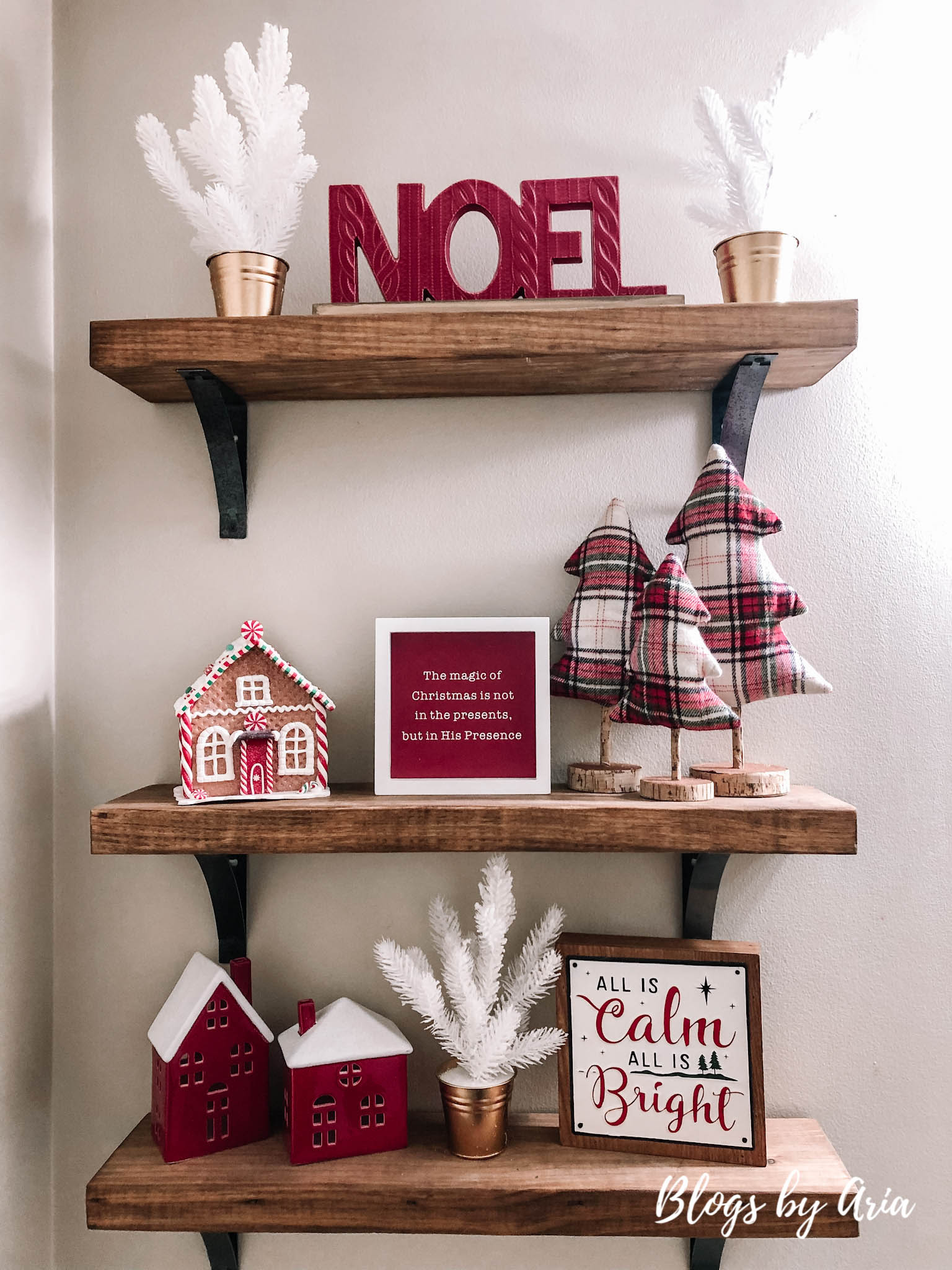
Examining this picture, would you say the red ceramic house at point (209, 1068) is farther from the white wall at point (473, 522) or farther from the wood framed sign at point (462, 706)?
the wood framed sign at point (462, 706)

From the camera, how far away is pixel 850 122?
1.14 m

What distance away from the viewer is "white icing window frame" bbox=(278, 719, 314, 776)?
1.00m

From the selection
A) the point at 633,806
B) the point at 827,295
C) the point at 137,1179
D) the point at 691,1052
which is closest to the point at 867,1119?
the point at 691,1052

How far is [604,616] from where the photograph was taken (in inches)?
40.7

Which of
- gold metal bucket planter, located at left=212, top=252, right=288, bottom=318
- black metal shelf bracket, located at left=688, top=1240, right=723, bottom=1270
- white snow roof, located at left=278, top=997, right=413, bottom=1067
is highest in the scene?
gold metal bucket planter, located at left=212, top=252, right=288, bottom=318

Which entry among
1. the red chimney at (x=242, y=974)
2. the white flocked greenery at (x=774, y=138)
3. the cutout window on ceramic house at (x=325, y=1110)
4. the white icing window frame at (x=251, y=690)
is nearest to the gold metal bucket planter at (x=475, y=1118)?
the cutout window on ceramic house at (x=325, y=1110)

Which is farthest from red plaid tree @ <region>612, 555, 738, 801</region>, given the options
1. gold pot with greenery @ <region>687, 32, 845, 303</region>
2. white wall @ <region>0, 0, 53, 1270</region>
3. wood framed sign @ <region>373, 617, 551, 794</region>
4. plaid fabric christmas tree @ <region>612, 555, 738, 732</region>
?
white wall @ <region>0, 0, 53, 1270</region>

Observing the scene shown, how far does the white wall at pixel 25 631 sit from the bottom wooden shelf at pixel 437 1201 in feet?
0.60

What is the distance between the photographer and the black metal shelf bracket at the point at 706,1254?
1.07 meters

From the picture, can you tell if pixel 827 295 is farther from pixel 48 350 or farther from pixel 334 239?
pixel 48 350

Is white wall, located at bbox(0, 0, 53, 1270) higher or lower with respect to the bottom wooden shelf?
higher

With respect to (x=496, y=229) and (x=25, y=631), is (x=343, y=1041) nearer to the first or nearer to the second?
(x=25, y=631)

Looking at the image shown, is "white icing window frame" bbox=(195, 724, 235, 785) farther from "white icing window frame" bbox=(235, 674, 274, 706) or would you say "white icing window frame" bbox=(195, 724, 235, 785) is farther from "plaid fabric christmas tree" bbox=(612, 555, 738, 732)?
"plaid fabric christmas tree" bbox=(612, 555, 738, 732)

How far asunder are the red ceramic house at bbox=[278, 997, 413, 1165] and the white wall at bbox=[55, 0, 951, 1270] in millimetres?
111
